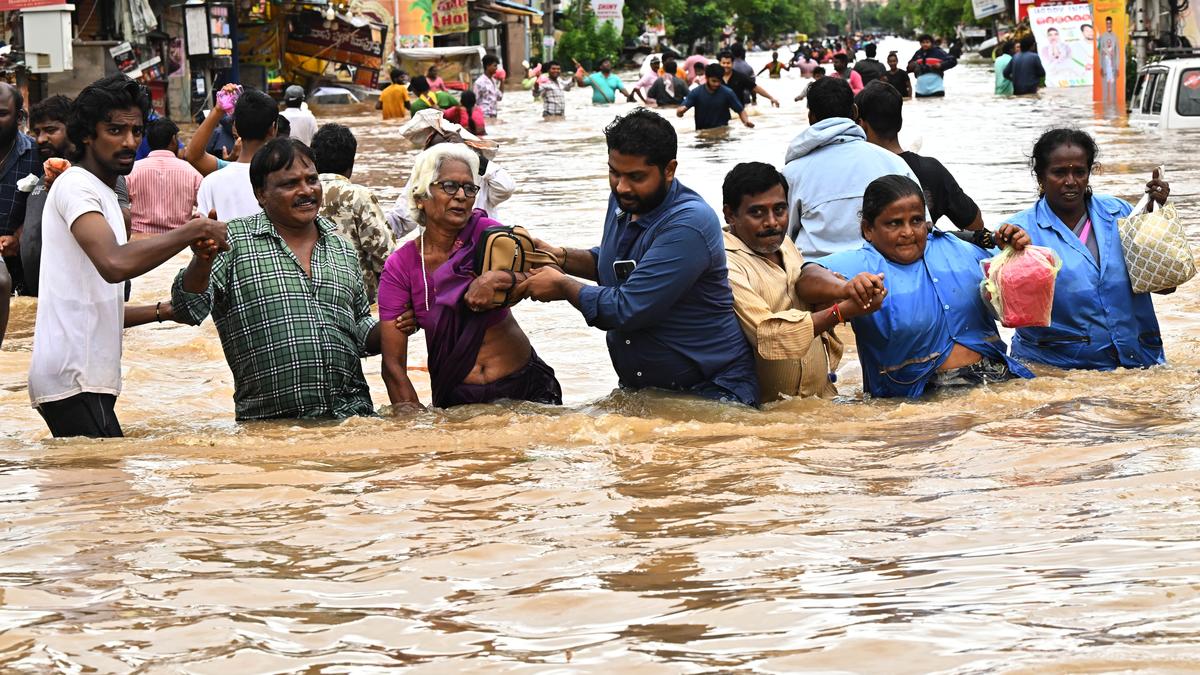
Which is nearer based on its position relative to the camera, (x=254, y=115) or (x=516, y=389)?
(x=516, y=389)

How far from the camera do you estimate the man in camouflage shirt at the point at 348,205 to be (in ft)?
26.4

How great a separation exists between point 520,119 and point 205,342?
2383 cm

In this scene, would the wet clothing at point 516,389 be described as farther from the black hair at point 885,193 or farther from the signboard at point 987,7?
the signboard at point 987,7

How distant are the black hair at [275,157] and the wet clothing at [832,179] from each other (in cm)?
253

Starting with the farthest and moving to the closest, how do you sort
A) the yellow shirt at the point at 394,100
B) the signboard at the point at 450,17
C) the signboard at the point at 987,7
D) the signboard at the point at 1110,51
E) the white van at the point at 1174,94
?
1. the signboard at the point at 987,7
2. the signboard at the point at 450,17
3. the yellow shirt at the point at 394,100
4. the signboard at the point at 1110,51
5. the white van at the point at 1174,94

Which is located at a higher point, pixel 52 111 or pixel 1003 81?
pixel 1003 81

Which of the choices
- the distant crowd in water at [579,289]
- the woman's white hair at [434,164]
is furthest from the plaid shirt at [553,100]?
the woman's white hair at [434,164]

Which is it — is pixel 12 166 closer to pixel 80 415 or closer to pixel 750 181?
pixel 80 415

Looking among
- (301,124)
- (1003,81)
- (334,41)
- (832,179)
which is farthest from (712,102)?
(334,41)

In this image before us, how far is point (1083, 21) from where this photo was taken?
3102 cm

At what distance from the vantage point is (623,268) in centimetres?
531

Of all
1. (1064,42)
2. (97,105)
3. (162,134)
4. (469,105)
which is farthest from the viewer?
(1064,42)

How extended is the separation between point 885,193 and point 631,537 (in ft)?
6.58

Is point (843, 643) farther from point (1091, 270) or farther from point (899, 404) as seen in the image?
point (1091, 270)
